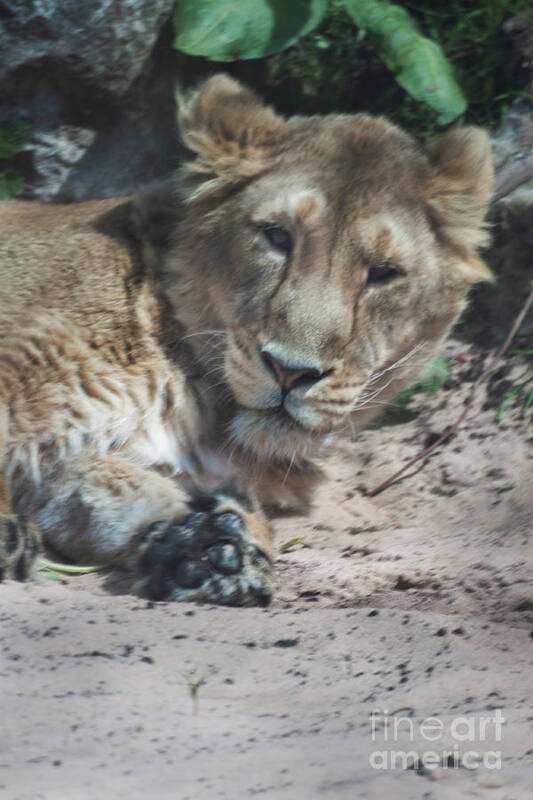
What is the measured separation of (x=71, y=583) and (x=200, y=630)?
2.75 feet

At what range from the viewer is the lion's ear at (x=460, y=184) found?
3709 mm

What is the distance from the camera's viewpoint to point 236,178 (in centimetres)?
360

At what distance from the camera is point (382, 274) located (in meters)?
3.46

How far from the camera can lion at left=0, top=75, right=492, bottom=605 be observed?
327 cm

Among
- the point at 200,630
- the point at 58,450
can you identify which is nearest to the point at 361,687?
the point at 200,630

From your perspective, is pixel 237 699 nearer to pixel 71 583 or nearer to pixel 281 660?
pixel 281 660

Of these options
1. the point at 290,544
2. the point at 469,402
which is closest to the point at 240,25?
the point at 469,402

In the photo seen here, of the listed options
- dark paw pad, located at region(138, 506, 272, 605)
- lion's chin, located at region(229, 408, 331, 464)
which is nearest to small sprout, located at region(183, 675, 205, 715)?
dark paw pad, located at region(138, 506, 272, 605)

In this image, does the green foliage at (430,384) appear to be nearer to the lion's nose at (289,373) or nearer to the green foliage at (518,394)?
the green foliage at (518,394)

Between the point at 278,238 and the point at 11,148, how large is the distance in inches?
82.7

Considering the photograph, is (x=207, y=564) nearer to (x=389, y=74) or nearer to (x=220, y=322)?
(x=220, y=322)

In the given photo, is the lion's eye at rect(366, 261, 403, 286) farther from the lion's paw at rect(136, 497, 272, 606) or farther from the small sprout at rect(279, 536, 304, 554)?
the small sprout at rect(279, 536, 304, 554)

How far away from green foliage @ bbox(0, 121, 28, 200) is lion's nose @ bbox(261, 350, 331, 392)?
2.30 metres

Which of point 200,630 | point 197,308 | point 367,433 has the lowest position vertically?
point 367,433
